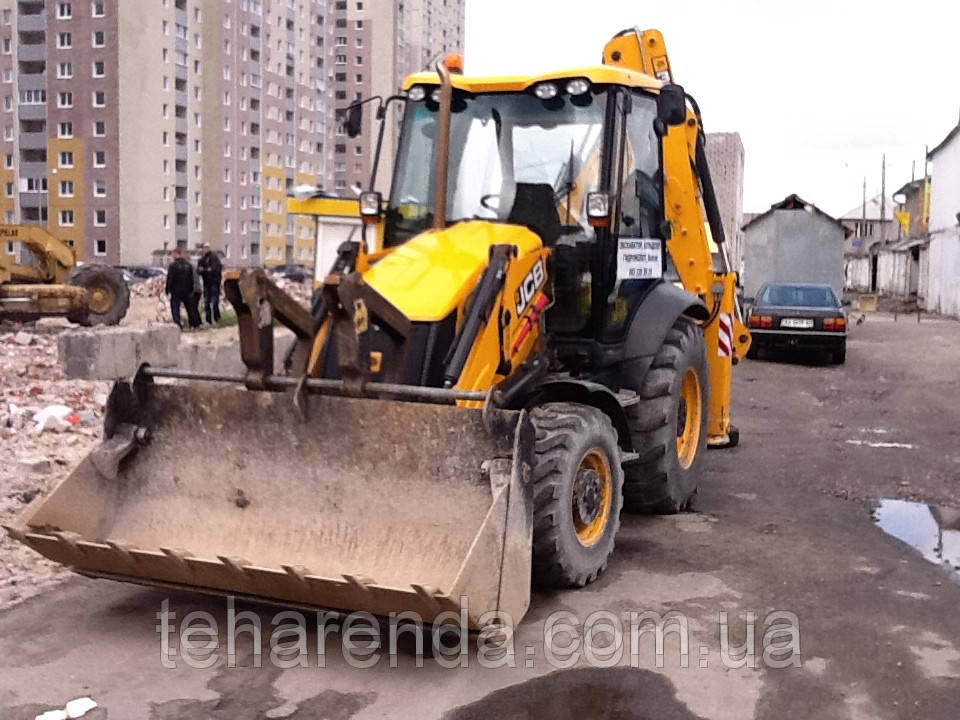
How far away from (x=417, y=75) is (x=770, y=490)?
13.7 ft

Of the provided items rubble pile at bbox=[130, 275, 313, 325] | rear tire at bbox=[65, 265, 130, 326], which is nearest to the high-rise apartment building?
rubble pile at bbox=[130, 275, 313, 325]

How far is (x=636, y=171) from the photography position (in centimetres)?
715

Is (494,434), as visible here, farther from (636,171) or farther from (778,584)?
(636,171)

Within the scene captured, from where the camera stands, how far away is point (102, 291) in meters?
21.1

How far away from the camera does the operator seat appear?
6.66m

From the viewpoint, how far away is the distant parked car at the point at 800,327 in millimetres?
18938

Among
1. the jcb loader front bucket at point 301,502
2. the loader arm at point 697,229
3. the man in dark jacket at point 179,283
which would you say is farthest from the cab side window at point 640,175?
the man in dark jacket at point 179,283

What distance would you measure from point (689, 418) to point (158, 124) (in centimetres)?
6752

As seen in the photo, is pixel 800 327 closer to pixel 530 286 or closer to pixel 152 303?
pixel 530 286

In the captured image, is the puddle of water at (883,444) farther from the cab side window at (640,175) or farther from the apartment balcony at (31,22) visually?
the apartment balcony at (31,22)

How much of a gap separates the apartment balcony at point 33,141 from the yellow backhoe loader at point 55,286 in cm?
4929

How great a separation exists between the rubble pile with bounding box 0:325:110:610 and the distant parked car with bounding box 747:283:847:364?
11.5 metres

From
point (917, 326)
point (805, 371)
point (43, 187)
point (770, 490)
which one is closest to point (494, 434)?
point (770, 490)

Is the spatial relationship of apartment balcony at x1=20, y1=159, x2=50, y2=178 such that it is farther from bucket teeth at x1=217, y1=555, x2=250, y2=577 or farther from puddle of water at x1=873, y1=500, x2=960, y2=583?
bucket teeth at x1=217, y1=555, x2=250, y2=577
